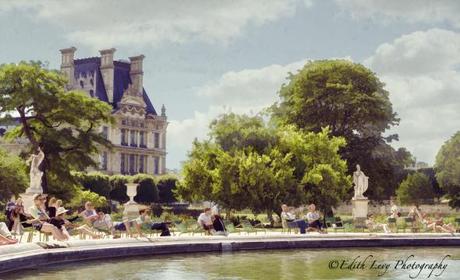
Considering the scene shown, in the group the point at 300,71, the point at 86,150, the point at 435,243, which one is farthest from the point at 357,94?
the point at 435,243

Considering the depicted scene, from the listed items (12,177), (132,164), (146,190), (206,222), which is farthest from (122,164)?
(206,222)

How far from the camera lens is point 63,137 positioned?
3406cm

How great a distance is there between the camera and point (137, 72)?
94375 millimetres

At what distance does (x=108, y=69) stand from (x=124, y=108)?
4797 mm

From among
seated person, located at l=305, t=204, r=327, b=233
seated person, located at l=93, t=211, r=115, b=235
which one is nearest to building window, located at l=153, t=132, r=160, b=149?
seated person, located at l=305, t=204, r=327, b=233

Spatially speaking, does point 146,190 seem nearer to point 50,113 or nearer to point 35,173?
point 50,113

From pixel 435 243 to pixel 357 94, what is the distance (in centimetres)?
2074

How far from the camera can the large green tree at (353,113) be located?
137 feet

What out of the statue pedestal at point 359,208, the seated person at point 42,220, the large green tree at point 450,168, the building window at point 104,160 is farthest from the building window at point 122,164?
the seated person at point 42,220

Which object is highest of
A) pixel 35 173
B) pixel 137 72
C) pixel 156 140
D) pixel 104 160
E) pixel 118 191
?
pixel 137 72

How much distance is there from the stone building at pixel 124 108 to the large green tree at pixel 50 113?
171 feet

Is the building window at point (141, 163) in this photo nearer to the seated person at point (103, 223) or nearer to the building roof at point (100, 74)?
the building roof at point (100, 74)

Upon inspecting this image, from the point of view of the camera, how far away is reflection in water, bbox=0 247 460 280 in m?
13.4

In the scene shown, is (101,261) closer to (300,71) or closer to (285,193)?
(285,193)
